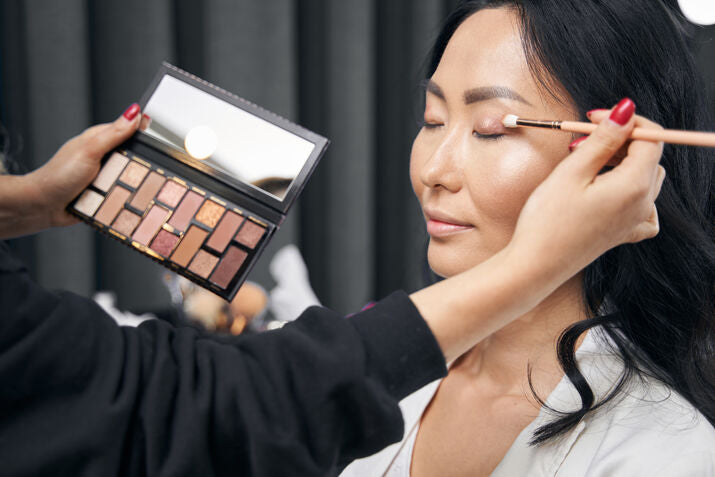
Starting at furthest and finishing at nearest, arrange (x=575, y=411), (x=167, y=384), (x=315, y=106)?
(x=315, y=106), (x=575, y=411), (x=167, y=384)

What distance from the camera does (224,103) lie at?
646 mm

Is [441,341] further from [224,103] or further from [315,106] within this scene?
[315,106]

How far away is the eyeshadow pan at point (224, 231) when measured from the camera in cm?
60

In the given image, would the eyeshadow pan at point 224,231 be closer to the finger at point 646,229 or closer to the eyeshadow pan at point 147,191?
the eyeshadow pan at point 147,191

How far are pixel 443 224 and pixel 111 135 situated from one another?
0.38 metres

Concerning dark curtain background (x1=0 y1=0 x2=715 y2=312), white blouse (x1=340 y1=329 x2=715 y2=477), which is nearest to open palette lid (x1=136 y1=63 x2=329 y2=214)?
white blouse (x1=340 y1=329 x2=715 y2=477)

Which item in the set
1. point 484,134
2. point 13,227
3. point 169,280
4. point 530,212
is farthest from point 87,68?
point 530,212

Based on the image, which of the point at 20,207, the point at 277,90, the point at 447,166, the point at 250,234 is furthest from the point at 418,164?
the point at 277,90

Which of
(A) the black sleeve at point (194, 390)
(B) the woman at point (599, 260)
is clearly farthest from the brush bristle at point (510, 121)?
(A) the black sleeve at point (194, 390)

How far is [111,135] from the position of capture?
2.05ft

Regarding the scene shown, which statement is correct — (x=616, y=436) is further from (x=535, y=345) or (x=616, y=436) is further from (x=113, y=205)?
(x=113, y=205)

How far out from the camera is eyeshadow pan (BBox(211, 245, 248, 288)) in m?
0.58

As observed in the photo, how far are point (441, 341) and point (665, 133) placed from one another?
0.22 meters

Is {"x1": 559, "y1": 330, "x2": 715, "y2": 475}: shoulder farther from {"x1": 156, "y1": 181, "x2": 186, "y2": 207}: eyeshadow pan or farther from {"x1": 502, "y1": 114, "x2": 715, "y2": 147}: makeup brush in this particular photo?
{"x1": 156, "y1": 181, "x2": 186, "y2": 207}: eyeshadow pan
